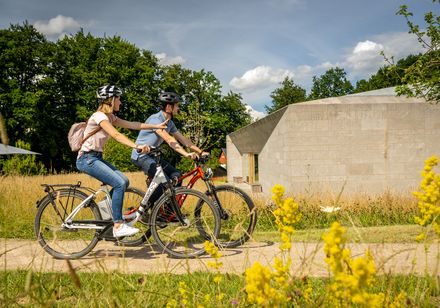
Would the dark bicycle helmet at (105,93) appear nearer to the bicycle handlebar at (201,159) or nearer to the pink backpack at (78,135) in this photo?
the pink backpack at (78,135)

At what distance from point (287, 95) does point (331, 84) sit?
13.9m

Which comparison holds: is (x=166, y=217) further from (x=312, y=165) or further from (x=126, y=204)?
(x=312, y=165)

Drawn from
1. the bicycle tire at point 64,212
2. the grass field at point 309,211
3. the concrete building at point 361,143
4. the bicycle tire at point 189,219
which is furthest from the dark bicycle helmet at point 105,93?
the concrete building at point 361,143

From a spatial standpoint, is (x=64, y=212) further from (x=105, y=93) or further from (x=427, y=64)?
(x=427, y=64)

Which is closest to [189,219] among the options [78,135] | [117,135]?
[117,135]

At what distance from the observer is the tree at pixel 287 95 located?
64500 mm

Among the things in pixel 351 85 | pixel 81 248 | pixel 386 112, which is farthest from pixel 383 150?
pixel 351 85

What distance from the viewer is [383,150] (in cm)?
1457

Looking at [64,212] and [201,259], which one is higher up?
[64,212]

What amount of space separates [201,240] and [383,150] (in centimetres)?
1106

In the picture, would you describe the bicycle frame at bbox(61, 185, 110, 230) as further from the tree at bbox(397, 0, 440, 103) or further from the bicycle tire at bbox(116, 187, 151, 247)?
the tree at bbox(397, 0, 440, 103)

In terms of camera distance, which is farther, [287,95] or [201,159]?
[287,95]

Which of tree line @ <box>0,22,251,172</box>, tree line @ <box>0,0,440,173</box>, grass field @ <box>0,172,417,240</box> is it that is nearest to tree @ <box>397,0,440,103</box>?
grass field @ <box>0,172,417,240</box>

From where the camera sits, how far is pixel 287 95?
64.6 metres
